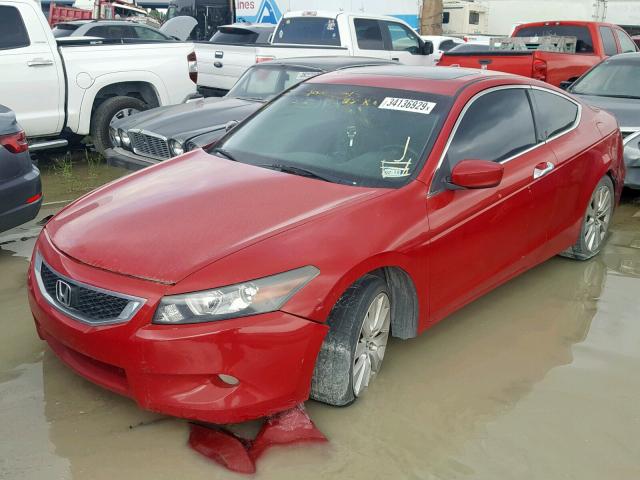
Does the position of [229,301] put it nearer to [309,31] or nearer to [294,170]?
[294,170]

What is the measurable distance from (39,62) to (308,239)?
6.16 meters

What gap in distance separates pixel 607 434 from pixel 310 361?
57.2 inches

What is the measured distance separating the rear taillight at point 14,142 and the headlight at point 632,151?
5.51m

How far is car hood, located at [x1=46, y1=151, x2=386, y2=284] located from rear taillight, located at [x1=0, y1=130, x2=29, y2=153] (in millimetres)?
1524

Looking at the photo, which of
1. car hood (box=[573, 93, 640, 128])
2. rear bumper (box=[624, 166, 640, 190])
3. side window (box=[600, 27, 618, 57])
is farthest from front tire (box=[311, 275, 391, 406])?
side window (box=[600, 27, 618, 57])

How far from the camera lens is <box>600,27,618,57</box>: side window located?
13.1 m

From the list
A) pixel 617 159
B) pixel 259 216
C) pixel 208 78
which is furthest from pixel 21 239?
pixel 208 78

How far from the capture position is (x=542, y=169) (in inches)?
181

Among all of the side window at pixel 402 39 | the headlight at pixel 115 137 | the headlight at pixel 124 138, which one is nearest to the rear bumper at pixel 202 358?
the headlight at pixel 124 138

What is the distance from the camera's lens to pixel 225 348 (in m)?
2.88

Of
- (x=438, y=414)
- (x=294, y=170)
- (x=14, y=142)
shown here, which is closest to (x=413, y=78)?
(x=294, y=170)

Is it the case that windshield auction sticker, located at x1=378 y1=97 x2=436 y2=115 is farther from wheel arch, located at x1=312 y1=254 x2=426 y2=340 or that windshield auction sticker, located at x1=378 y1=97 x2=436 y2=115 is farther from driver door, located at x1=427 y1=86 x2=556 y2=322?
wheel arch, located at x1=312 y1=254 x2=426 y2=340

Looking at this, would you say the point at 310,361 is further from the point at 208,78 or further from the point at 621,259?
the point at 208,78

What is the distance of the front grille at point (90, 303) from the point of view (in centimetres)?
295
